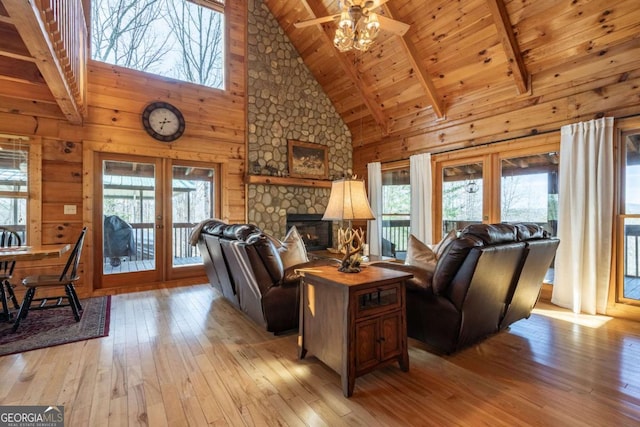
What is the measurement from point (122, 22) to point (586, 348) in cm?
678

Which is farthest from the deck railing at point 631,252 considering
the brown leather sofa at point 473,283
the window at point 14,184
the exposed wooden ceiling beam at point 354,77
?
the window at point 14,184

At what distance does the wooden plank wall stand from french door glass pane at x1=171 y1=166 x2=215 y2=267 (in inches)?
9.7

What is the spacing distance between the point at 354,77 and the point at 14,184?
16.9ft

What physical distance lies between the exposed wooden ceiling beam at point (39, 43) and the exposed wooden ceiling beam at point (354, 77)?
3.46 meters

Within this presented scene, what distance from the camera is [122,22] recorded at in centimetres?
455

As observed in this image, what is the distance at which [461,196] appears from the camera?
4.89 m

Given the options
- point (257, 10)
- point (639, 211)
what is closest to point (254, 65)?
point (257, 10)

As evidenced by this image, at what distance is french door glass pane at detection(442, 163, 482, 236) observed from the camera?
15.3 feet

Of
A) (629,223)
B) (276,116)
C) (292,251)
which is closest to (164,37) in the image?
(276,116)

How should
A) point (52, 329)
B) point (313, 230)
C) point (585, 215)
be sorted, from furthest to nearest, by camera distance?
point (313, 230)
point (585, 215)
point (52, 329)

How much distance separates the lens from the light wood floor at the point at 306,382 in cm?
168

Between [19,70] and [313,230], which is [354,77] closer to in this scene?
[313,230]

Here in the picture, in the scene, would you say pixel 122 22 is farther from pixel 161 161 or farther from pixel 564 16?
pixel 564 16

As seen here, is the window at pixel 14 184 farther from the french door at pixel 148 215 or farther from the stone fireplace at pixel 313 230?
the stone fireplace at pixel 313 230
